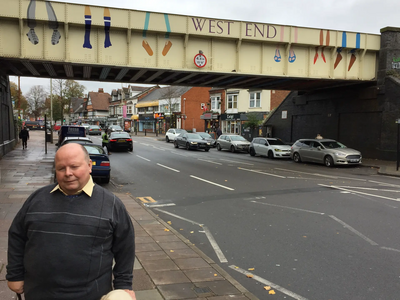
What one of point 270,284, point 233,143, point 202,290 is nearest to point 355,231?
point 270,284

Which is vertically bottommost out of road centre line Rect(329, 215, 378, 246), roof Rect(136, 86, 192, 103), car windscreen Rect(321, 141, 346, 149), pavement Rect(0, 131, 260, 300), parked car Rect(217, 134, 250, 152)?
road centre line Rect(329, 215, 378, 246)

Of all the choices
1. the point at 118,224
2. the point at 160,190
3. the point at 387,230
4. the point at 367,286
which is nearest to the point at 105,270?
the point at 118,224

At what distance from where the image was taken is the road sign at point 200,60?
16.8m

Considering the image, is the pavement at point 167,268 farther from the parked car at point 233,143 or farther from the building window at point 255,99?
the building window at point 255,99

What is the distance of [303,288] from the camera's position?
14.0 ft

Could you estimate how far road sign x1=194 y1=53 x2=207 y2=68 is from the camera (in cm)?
1680

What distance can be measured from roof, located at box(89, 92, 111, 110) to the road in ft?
317

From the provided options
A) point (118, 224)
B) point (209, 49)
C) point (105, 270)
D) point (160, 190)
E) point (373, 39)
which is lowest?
point (160, 190)

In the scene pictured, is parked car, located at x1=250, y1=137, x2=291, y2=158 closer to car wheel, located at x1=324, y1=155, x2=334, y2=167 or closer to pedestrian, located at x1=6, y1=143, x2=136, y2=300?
car wheel, located at x1=324, y1=155, x2=334, y2=167

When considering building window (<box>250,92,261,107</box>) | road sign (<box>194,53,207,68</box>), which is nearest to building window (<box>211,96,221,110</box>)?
building window (<box>250,92,261,107</box>)

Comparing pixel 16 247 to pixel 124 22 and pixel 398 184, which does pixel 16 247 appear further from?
pixel 124 22

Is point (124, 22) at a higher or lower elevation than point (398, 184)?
higher

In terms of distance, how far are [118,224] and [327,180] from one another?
12.4 metres

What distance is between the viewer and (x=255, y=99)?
40.2 m
